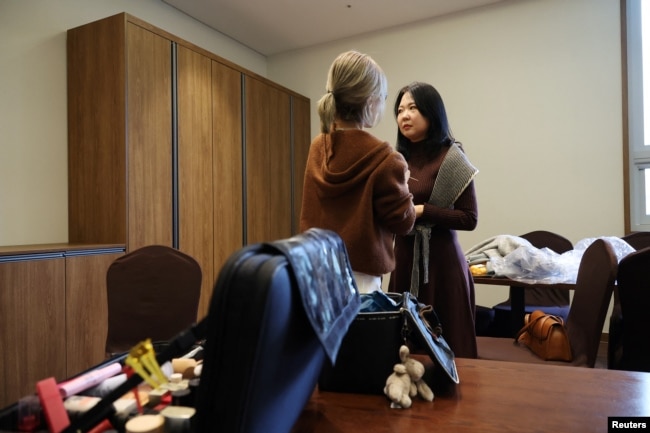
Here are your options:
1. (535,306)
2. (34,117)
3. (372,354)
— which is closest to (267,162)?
(34,117)

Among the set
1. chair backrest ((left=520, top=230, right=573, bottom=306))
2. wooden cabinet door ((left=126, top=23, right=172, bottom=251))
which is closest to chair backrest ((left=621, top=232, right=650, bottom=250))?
chair backrest ((left=520, top=230, right=573, bottom=306))

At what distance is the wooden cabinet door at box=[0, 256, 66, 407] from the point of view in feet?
6.39

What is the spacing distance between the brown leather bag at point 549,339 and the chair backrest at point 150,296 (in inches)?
48.3

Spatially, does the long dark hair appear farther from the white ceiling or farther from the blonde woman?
the white ceiling

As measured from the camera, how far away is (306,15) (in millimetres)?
3840

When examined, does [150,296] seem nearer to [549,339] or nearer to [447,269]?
[447,269]

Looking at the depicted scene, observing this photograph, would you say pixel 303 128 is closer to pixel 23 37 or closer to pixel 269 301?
pixel 23 37

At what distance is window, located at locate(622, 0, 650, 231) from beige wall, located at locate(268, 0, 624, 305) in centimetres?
8

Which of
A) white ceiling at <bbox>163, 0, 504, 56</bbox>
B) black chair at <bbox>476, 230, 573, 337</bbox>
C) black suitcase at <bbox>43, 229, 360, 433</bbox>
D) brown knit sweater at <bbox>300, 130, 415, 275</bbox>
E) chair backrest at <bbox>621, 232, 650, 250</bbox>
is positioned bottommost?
black chair at <bbox>476, 230, 573, 337</bbox>

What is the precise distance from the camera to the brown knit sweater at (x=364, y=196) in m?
1.09

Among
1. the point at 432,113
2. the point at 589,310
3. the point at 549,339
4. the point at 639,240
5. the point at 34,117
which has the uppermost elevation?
the point at 34,117

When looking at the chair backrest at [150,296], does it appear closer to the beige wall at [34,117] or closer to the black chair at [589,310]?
the black chair at [589,310]

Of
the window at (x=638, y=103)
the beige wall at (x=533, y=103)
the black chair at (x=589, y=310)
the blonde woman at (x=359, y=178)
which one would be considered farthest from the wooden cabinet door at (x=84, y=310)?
the window at (x=638, y=103)

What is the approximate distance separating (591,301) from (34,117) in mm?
3180
